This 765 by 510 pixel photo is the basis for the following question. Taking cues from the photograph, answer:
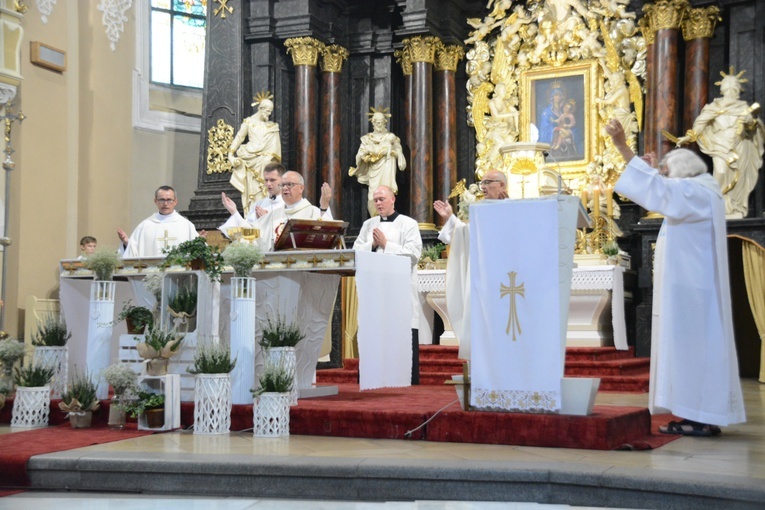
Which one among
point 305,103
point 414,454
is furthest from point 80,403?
point 305,103

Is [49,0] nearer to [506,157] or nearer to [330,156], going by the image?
[330,156]

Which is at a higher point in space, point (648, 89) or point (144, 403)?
point (648, 89)

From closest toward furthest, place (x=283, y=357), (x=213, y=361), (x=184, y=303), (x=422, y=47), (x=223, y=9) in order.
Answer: (x=213, y=361) < (x=283, y=357) < (x=184, y=303) < (x=422, y=47) < (x=223, y=9)

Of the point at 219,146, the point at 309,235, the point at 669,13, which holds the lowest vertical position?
the point at 309,235

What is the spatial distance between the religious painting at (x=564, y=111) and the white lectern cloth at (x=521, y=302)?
6.56 m

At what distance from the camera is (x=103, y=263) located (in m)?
7.23

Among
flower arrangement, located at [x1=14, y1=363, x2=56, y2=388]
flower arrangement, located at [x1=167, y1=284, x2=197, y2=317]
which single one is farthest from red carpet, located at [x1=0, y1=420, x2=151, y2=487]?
flower arrangement, located at [x1=167, y1=284, x2=197, y2=317]

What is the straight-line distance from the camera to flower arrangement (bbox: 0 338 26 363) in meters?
7.29

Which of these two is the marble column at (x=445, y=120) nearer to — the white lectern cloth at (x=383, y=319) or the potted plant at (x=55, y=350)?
the white lectern cloth at (x=383, y=319)

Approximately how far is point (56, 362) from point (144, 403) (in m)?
1.11

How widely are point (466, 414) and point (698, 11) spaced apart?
754cm

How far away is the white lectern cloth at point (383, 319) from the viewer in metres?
6.80

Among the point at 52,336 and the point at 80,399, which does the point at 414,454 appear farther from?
the point at 52,336

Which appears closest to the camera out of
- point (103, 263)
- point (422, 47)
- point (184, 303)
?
point (184, 303)
